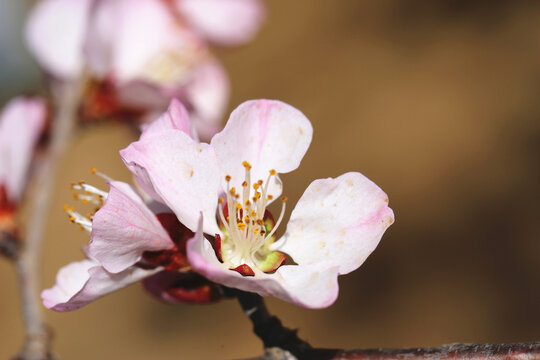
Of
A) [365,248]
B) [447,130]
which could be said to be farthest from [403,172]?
[365,248]

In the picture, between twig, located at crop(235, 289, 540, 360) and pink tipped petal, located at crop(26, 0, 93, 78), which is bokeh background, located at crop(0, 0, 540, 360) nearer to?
pink tipped petal, located at crop(26, 0, 93, 78)

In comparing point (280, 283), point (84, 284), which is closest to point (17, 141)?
point (84, 284)

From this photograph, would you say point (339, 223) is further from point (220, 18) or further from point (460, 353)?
point (220, 18)

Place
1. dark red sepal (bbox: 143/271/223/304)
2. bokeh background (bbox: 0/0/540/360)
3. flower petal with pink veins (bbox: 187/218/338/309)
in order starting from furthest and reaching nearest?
bokeh background (bbox: 0/0/540/360) < dark red sepal (bbox: 143/271/223/304) < flower petal with pink veins (bbox: 187/218/338/309)

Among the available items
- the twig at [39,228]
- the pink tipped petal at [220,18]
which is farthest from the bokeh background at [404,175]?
the twig at [39,228]

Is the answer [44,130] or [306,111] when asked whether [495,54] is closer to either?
[306,111]

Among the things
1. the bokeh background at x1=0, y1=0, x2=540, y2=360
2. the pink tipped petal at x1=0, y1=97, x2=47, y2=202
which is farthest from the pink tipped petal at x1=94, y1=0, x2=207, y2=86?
the bokeh background at x1=0, y1=0, x2=540, y2=360
